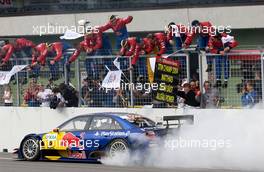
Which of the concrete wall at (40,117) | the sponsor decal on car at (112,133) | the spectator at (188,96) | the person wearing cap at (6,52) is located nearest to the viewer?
the sponsor decal on car at (112,133)

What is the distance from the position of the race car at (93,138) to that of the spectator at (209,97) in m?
2.44

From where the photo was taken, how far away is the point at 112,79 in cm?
2070

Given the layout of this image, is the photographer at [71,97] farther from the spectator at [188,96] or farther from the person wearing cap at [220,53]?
the person wearing cap at [220,53]

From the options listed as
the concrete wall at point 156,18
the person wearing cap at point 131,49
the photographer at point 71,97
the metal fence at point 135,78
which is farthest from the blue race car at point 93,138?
the concrete wall at point 156,18

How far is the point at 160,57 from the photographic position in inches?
785

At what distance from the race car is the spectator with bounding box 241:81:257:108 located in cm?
265

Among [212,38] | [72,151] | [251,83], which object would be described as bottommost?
[72,151]

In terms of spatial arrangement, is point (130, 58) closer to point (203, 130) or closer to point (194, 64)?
point (194, 64)

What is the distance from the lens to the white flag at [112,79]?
67.6 feet

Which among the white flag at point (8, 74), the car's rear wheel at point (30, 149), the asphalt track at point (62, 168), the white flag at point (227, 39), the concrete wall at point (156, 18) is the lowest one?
the asphalt track at point (62, 168)

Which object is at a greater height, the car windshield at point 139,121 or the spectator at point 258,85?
the spectator at point 258,85

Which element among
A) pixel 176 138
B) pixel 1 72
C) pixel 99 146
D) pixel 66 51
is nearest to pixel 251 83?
pixel 176 138

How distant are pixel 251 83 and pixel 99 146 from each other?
4392mm

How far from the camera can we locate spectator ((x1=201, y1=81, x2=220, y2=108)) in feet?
63.0
